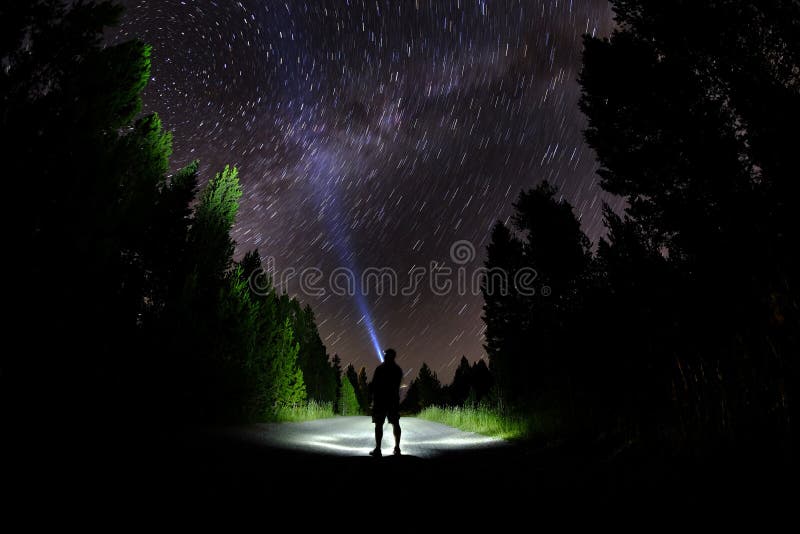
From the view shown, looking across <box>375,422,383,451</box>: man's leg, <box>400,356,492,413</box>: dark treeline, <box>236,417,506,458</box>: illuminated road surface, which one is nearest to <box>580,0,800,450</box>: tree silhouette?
<box>236,417,506,458</box>: illuminated road surface

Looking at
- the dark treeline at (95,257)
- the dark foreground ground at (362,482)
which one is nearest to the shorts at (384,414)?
the dark foreground ground at (362,482)

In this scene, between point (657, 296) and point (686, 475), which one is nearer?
point (686, 475)

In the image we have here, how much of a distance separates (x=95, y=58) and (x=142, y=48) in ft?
6.17

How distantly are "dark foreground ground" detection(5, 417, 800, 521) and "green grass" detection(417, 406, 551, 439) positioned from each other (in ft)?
13.0

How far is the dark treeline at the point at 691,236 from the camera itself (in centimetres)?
438

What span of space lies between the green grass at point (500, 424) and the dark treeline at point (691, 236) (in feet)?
1.96

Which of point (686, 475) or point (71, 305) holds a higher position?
point (71, 305)

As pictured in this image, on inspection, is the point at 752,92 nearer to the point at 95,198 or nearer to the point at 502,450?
the point at 502,450

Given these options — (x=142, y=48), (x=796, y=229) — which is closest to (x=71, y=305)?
(x=142, y=48)

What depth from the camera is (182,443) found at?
6129 millimetres

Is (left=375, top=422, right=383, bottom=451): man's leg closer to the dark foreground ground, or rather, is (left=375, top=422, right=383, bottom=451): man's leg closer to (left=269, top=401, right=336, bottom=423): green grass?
the dark foreground ground

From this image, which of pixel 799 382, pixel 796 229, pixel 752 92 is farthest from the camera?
pixel 752 92

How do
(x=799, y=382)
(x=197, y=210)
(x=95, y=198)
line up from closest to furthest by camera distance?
(x=799, y=382) → (x=95, y=198) → (x=197, y=210)

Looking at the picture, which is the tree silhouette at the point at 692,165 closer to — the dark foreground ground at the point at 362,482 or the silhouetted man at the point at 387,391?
the dark foreground ground at the point at 362,482
